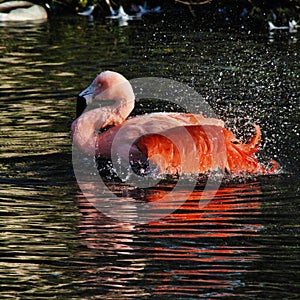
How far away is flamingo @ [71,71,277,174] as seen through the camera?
234 inches

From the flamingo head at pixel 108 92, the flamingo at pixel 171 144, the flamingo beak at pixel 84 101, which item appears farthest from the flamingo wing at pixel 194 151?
the flamingo beak at pixel 84 101

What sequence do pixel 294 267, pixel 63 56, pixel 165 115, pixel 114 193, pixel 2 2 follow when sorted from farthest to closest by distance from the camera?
pixel 2 2 < pixel 63 56 < pixel 165 115 < pixel 114 193 < pixel 294 267

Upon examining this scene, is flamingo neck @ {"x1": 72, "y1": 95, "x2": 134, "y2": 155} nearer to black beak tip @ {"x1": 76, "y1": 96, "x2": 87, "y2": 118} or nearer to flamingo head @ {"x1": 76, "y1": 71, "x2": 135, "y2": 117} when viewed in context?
flamingo head @ {"x1": 76, "y1": 71, "x2": 135, "y2": 117}

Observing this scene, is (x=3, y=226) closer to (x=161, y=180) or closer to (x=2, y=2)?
(x=161, y=180)

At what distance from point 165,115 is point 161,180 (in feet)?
1.75

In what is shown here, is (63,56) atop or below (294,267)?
below

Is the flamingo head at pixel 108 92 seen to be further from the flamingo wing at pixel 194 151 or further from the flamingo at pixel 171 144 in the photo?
the flamingo wing at pixel 194 151

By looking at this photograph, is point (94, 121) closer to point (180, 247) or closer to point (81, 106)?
point (81, 106)

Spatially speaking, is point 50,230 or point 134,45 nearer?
point 50,230

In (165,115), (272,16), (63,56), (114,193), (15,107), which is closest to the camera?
(114,193)

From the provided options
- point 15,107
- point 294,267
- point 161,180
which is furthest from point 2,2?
point 294,267

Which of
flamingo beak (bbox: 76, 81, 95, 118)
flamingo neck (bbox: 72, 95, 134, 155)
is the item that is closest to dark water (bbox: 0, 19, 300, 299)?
flamingo neck (bbox: 72, 95, 134, 155)

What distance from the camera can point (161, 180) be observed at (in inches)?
233

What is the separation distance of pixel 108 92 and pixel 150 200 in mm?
1371
